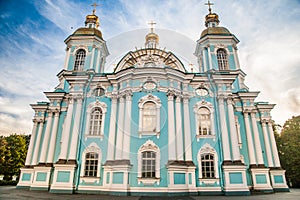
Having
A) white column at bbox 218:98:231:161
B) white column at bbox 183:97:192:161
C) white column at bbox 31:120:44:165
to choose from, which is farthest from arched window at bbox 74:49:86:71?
white column at bbox 218:98:231:161

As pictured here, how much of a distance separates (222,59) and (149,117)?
9.90 metres

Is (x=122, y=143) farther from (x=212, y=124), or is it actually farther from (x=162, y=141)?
(x=212, y=124)

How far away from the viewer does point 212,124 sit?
15195 millimetres

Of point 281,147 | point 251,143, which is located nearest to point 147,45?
point 251,143

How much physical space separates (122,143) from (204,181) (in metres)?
5.98

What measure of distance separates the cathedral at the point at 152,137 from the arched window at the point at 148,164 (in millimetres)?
64

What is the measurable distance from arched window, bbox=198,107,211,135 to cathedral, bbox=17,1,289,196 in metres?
0.07

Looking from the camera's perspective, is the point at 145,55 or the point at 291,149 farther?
the point at 291,149

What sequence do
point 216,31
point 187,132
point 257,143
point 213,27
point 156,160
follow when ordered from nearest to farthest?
point 156,160 < point 187,132 < point 257,143 < point 216,31 < point 213,27

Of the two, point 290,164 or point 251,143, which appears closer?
point 251,143

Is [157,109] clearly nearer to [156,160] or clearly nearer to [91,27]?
[156,160]

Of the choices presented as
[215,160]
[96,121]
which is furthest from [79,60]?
[215,160]

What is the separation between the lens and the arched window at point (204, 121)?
15.1 meters

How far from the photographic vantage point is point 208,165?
14.1 metres
